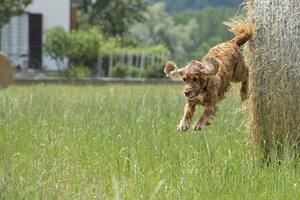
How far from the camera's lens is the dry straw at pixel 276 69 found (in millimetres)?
6023

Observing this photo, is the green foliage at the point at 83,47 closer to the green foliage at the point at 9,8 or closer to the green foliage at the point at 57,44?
the green foliage at the point at 57,44

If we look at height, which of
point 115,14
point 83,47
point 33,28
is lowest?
point 83,47

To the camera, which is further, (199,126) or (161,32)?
(161,32)

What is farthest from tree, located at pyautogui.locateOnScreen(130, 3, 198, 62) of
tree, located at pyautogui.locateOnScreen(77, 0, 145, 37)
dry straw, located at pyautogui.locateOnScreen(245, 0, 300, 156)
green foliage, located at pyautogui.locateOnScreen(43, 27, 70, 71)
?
dry straw, located at pyautogui.locateOnScreen(245, 0, 300, 156)

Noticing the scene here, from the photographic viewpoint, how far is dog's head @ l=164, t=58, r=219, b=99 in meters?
4.07

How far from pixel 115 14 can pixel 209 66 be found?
143ft

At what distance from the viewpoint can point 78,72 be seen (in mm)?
32094

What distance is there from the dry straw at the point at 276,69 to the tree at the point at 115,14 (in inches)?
1601

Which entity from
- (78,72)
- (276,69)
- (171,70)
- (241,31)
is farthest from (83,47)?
(171,70)

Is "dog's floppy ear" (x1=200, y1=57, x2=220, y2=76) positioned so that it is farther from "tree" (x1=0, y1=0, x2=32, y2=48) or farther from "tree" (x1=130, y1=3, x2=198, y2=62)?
"tree" (x1=130, y1=3, x2=198, y2=62)

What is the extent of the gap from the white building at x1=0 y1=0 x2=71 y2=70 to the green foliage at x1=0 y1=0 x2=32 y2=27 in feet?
18.3

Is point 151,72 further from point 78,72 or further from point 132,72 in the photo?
point 78,72

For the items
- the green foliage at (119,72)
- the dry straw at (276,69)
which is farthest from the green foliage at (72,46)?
the dry straw at (276,69)

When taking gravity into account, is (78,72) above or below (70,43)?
below
